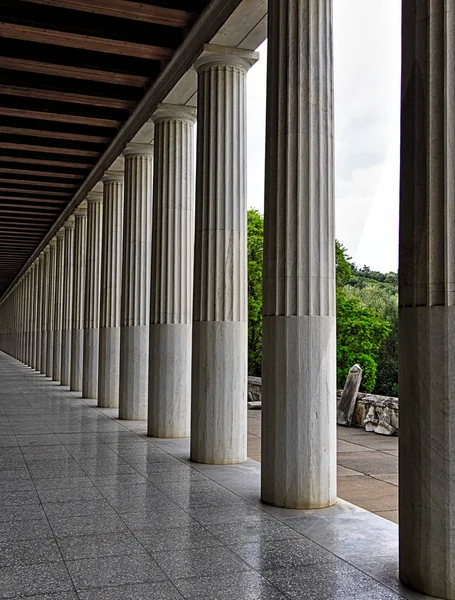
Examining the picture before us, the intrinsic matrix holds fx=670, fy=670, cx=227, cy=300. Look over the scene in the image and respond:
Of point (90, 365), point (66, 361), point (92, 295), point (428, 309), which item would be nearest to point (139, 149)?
point (92, 295)

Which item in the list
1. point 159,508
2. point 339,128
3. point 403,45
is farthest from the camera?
point 339,128

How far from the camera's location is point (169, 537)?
9.44 metres

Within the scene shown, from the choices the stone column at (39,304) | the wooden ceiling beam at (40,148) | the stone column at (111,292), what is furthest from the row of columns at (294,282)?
the stone column at (39,304)

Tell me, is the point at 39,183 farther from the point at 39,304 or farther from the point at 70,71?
the point at 39,304

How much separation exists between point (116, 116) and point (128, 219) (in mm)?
3762

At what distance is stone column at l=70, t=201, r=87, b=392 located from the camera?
120 feet

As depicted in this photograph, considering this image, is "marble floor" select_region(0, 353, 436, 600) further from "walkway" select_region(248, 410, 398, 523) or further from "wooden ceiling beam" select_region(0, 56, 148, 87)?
"wooden ceiling beam" select_region(0, 56, 148, 87)

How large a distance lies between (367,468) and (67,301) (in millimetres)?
29936

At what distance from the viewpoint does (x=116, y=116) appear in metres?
24.4

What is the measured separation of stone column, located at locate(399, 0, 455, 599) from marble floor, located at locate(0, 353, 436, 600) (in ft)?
2.31

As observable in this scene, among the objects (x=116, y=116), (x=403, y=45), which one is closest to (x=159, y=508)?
(x=403, y=45)

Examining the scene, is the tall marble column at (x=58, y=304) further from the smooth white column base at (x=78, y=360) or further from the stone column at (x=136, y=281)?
the stone column at (x=136, y=281)

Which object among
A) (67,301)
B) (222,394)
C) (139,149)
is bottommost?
(222,394)

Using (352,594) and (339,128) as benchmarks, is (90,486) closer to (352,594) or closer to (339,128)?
(352,594)
